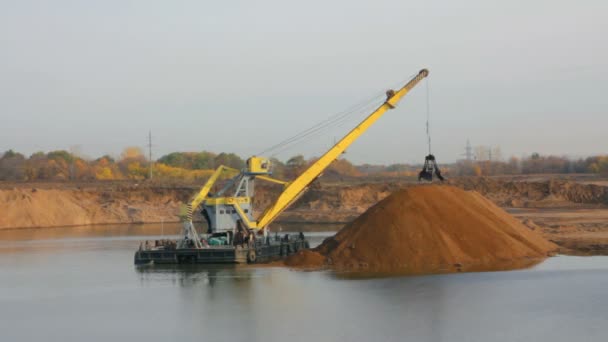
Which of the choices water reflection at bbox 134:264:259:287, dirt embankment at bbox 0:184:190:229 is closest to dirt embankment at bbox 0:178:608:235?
dirt embankment at bbox 0:184:190:229

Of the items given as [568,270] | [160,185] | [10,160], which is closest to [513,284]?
[568,270]

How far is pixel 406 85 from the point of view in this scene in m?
50.2

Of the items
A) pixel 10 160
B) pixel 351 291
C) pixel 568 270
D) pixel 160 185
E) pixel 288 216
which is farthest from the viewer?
pixel 10 160

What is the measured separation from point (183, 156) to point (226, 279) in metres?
148

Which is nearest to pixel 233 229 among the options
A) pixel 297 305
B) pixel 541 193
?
pixel 297 305

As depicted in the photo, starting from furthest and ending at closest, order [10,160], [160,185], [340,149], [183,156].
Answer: [183,156]
[10,160]
[160,185]
[340,149]

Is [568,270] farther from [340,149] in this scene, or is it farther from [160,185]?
[160,185]

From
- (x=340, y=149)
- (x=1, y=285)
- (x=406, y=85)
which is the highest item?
(x=406, y=85)

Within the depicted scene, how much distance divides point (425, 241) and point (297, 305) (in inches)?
425

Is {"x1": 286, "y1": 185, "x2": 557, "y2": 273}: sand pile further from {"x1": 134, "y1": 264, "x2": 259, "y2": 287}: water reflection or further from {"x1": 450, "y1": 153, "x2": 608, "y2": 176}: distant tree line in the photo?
{"x1": 450, "y1": 153, "x2": 608, "y2": 176}: distant tree line

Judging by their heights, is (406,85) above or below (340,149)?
above

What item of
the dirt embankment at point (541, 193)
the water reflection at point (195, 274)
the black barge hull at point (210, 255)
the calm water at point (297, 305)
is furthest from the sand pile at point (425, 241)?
the dirt embankment at point (541, 193)

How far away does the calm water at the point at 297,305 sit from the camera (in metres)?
24.9

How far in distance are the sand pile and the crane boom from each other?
17.3 feet
